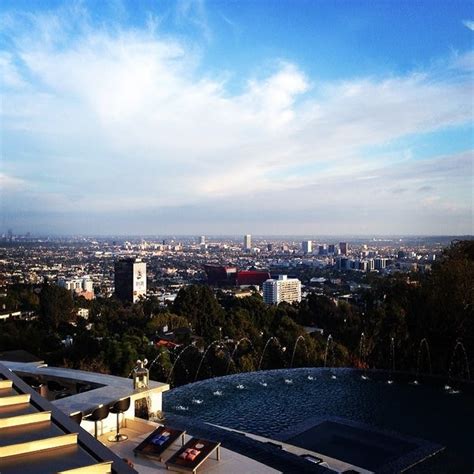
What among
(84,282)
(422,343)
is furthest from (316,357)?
(84,282)

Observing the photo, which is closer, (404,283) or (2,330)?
(404,283)

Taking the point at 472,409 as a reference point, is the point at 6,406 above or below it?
above

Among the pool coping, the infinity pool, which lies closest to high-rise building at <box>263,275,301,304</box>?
the infinity pool

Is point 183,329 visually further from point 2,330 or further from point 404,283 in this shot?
point 404,283

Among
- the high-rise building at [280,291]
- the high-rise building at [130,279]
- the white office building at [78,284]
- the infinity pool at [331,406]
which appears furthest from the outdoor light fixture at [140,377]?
the white office building at [78,284]

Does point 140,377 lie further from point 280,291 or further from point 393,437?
point 280,291

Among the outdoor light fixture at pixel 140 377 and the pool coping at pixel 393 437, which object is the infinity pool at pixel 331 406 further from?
the outdoor light fixture at pixel 140 377

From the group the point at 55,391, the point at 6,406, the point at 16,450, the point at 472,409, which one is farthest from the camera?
the point at 472,409
